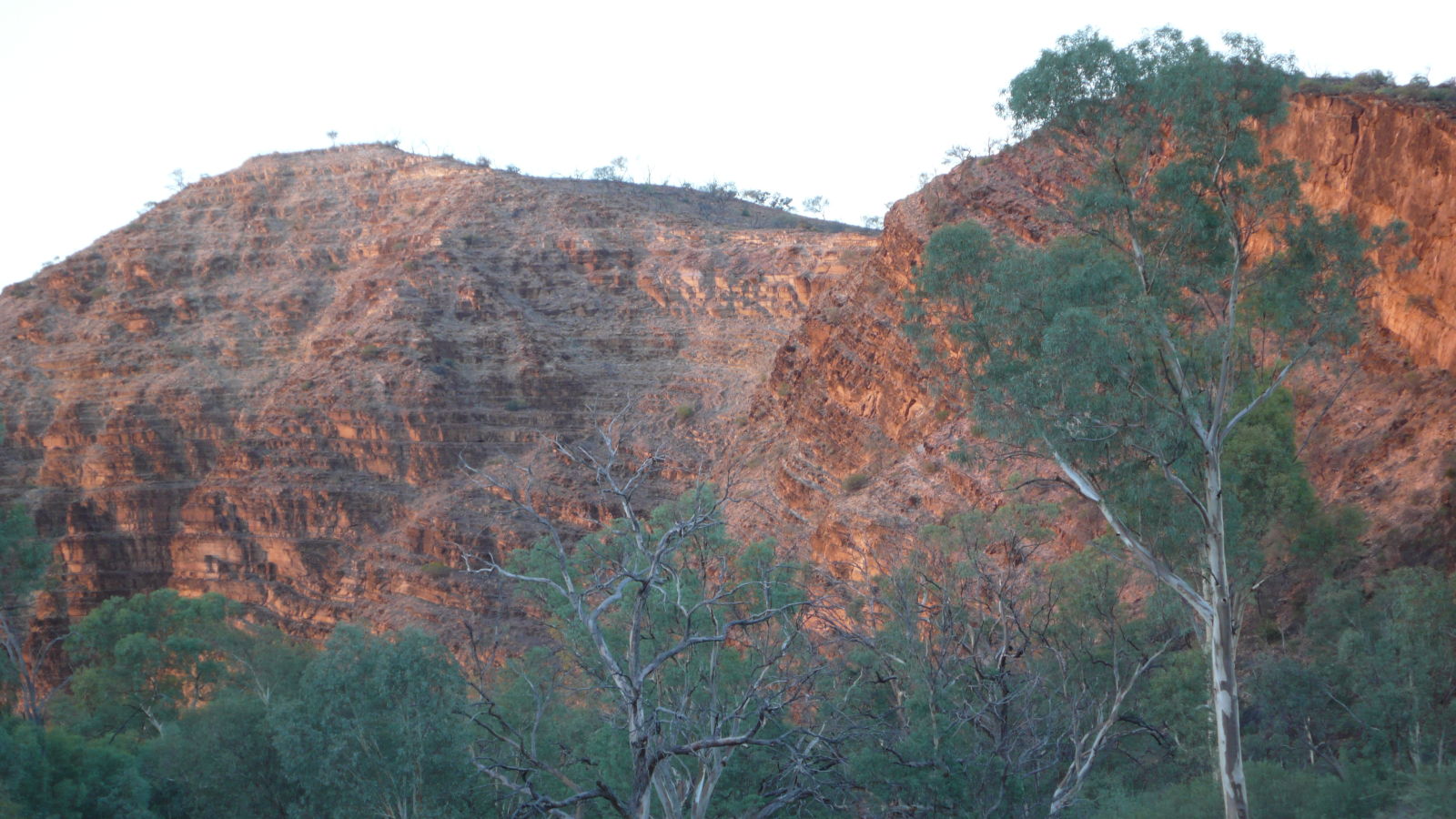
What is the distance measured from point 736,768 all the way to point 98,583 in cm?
4744

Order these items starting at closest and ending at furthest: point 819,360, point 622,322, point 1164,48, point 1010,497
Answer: point 1164,48, point 1010,497, point 819,360, point 622,322

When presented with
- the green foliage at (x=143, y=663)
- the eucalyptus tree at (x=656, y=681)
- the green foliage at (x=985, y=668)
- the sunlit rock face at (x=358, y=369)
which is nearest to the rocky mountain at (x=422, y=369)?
the sunlit rock face at (x=358, y=369)

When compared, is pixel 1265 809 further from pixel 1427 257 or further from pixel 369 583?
pixel 369 583

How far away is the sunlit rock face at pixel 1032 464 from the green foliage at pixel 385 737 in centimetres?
1028

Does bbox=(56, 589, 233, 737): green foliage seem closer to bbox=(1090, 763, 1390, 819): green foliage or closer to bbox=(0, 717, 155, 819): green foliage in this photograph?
bbox=(0, 717, 155, 819): green foliage

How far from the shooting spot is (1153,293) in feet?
65.7

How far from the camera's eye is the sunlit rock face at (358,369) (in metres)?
52.6

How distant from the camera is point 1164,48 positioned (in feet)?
66.0

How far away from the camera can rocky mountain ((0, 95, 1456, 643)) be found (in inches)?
1576

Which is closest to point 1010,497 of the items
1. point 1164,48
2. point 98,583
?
point 1164,48

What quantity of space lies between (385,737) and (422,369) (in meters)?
37.6

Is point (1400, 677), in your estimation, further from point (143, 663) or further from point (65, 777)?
point (143, 663)

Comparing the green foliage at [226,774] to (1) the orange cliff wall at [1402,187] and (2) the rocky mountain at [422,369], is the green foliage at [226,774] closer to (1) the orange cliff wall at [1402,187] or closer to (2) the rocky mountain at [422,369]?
(2) the rocky mountain at [422,369]

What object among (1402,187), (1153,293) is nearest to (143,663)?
(1153,293)
